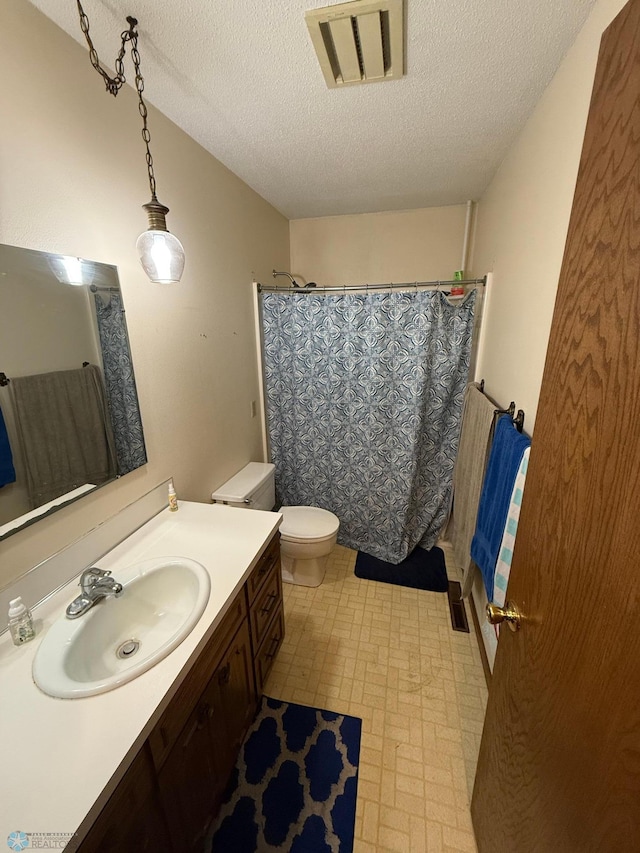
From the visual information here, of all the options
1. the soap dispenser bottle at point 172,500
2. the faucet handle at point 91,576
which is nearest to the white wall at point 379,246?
the soap dispenser bottle at point 172,500

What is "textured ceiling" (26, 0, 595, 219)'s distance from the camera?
933 mm

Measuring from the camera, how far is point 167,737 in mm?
803

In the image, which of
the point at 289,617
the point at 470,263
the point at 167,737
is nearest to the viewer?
the point at 167,737

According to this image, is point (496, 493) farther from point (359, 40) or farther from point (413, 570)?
point (359, 40)

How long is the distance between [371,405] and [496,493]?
1.05 m

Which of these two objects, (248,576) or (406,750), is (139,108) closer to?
(248,576)

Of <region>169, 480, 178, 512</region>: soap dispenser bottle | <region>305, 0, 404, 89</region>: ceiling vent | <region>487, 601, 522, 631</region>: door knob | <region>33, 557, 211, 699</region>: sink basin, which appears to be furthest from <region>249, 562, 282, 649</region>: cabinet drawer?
<region>305, 0, 404, 89</region>: ceiling vent

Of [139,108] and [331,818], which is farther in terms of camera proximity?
[139,108]

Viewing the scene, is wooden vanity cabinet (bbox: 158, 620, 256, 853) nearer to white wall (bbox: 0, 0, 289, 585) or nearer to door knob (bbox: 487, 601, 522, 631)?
white wall (bbox: 0, 0, 289, 585)

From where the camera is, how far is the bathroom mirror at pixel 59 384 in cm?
90

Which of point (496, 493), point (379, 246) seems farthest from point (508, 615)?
point (379, 246)

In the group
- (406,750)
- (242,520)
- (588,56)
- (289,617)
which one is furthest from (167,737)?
(588,56)

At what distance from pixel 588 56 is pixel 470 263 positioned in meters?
1.50

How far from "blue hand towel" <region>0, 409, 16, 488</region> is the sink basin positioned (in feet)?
1.39
